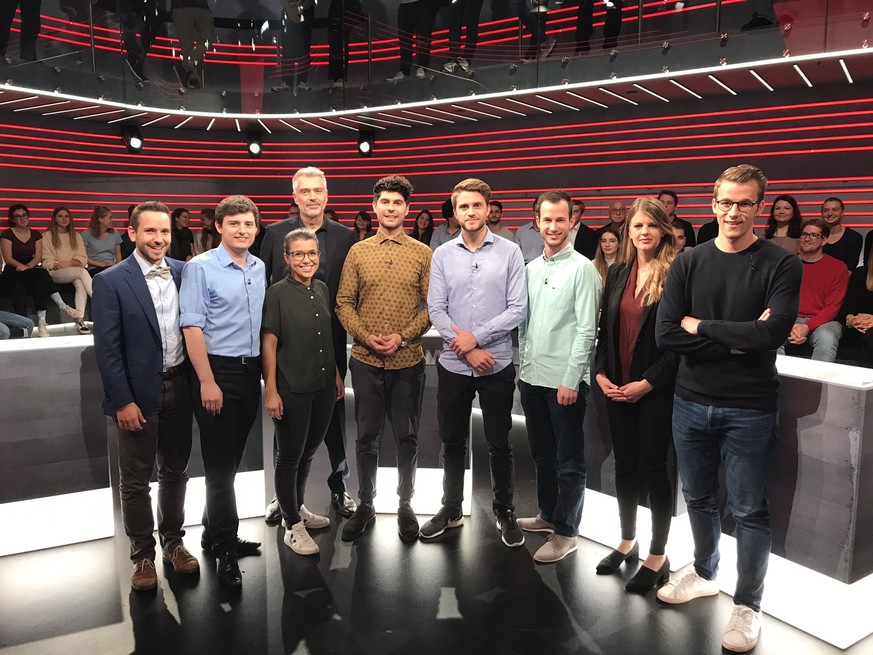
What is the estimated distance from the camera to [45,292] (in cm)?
626

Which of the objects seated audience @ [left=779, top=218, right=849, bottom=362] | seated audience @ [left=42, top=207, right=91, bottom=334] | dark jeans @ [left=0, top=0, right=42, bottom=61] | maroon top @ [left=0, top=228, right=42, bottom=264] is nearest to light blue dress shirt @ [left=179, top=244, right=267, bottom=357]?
seated audience @ [left=779, top=218, right=849, bottom=362]

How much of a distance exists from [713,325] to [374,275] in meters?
1.52

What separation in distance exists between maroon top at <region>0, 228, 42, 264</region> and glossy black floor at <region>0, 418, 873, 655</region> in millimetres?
4130

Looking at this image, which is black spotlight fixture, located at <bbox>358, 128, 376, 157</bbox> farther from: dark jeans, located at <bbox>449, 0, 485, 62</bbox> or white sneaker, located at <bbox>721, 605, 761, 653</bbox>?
white sneaker, located at <bbox>721, 605, 761, 653</bbox>

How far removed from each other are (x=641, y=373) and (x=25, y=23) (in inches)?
258

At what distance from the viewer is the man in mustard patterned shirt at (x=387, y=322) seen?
3.13 meters

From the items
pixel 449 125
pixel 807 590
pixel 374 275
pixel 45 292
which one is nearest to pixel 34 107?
pixel 45 292

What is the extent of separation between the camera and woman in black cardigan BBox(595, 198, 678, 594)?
8.63ft

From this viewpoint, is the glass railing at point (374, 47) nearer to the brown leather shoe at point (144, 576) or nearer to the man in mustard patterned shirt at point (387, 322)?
the man in mustard patterned shirt at point (387, 322)

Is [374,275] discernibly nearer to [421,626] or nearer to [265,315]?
[265,315]

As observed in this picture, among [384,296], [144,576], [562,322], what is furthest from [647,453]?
[144,576]

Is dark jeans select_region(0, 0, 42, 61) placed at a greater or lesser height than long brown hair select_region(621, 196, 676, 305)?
greater

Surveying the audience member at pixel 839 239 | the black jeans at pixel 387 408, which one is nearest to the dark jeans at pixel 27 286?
the black jeans at pixel 387 408

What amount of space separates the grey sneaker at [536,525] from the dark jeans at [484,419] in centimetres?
21
